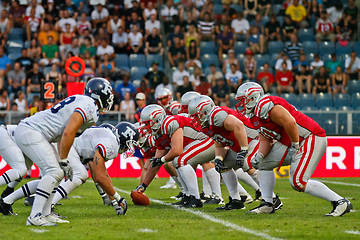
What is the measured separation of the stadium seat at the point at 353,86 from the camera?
18.0 metres

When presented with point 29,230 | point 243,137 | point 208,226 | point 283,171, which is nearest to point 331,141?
point 283,171

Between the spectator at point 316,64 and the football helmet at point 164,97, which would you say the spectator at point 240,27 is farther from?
the football helmet at point 164,97

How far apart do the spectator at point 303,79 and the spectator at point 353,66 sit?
4.66 ft

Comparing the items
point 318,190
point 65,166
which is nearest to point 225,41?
point 318,190

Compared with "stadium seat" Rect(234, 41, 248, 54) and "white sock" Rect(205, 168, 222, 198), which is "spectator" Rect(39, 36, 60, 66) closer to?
"stadium seat" Rect(234, 41, 248, 54)

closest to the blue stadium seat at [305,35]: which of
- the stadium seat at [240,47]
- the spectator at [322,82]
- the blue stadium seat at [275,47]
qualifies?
the blue stadium seat at [275,47]

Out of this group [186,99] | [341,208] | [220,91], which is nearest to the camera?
[341,208]

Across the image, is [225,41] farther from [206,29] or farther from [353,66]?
[353,66]

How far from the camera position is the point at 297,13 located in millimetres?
20672

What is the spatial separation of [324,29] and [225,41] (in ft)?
11.5

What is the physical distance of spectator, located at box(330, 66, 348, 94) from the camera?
18095 millimetres

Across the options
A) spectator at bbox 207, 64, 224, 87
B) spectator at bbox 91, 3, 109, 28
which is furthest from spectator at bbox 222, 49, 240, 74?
spectator at bbox 91, 3, 109, 28

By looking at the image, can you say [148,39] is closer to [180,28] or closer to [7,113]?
[180,28]

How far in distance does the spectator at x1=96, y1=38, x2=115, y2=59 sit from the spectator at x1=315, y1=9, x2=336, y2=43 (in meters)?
6.75
